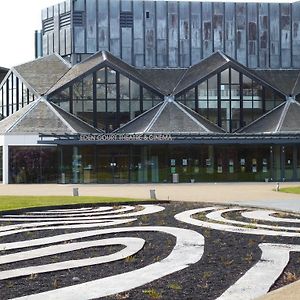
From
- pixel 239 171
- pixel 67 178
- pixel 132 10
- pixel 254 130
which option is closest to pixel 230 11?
pixel 132 10

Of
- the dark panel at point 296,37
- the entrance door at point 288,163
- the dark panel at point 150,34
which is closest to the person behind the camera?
the entrance door at point 288,163

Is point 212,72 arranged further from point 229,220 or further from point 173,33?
point 229,220

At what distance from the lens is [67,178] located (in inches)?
1999

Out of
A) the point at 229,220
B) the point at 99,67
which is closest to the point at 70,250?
the point at 229,220

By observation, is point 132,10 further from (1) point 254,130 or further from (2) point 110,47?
(1) point 254,130

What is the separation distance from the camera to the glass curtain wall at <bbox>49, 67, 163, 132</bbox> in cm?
5650

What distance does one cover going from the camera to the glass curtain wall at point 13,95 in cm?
5949

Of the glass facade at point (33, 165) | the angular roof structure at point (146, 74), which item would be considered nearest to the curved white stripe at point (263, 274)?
the glass facade at point (33, 165)

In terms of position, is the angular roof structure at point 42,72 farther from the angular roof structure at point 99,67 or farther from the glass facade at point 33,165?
the glass facade at point 33,165

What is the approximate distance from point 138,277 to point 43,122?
1743 inches

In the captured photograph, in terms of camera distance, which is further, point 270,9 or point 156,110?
point 270,9

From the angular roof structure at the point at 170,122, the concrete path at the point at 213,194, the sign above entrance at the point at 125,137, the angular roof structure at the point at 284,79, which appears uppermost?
the angular roof structure at the point at 284,79

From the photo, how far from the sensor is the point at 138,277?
10.2 meters

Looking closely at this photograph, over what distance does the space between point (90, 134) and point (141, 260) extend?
1541 inches
